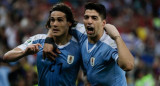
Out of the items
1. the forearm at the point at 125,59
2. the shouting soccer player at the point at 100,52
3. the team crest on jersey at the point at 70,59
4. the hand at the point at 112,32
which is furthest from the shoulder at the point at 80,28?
the forearm at the point at 125,59

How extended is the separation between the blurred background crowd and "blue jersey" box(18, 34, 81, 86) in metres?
3.13

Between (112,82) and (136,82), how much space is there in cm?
534

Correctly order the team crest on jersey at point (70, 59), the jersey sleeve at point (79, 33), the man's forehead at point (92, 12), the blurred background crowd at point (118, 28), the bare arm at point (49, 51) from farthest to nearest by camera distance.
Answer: the blurred background crowd at point (118, 28) < the jersey sleeve at point (79, 33) < the team crest on jersey at point (70, 59) < the bare arm at point (49, 51) < the man's forehead at point (92, 12)

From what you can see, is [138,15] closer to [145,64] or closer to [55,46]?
[145,64]

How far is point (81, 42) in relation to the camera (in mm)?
6367

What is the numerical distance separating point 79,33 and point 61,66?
1.86 ft

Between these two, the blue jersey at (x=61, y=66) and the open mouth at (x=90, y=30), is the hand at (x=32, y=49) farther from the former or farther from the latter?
the open mouth at (x=90, y=30)

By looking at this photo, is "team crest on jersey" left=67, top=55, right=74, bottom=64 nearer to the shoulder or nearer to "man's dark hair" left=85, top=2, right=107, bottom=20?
the shoulder

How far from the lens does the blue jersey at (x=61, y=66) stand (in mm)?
6258

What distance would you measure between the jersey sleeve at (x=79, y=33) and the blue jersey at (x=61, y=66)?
0.09 metres

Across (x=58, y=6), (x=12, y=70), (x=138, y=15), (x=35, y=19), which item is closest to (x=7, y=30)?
(x=35, y=19)

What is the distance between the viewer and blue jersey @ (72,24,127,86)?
5.83 m

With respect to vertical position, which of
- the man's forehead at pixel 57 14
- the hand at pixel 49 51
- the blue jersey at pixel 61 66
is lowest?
the blue jersey at pixel 61 66

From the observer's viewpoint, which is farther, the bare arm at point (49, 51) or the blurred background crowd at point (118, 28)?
the blurred background crowd at point (118, 28)
